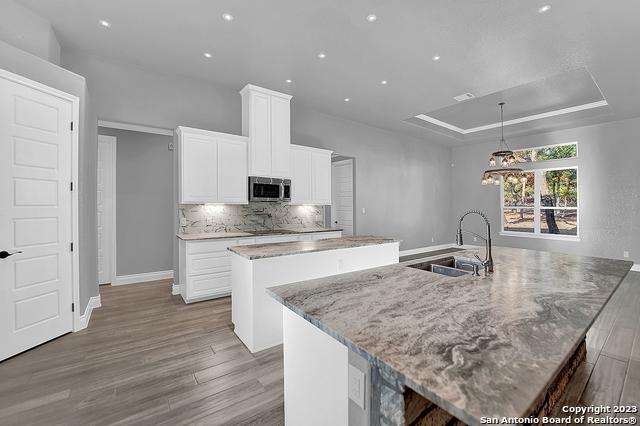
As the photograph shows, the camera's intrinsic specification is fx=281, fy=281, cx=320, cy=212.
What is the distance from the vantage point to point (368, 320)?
3.38 feet

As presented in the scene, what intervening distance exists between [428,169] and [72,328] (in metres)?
8.01

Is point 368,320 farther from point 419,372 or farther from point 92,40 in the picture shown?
point 92,40

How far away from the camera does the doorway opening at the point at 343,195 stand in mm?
6414

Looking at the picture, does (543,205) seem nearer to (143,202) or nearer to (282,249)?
(282,249)

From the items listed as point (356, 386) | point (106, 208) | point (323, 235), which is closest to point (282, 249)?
point (356, 386)

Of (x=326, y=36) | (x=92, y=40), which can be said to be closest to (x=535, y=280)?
(x=326, y=36)

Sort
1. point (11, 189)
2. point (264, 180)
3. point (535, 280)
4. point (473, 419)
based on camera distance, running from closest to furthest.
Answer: point (473, 419) < point (535, 280) < point (11, 189) < point (264, 180)

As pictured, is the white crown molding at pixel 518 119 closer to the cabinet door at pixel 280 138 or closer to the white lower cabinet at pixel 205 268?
the cabinet door at pixel 280 138

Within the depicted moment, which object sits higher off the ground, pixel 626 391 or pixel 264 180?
pixel 264 180

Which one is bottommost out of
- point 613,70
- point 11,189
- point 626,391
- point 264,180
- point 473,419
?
point 626,391

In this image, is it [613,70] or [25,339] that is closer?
[25,339]

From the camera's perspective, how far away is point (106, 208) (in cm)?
475

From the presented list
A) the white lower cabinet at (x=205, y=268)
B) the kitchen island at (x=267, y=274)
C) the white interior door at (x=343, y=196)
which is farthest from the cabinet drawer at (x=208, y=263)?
the white interior door at (x=343, y=196)

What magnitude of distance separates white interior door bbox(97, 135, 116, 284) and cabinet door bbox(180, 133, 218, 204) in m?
1.79
